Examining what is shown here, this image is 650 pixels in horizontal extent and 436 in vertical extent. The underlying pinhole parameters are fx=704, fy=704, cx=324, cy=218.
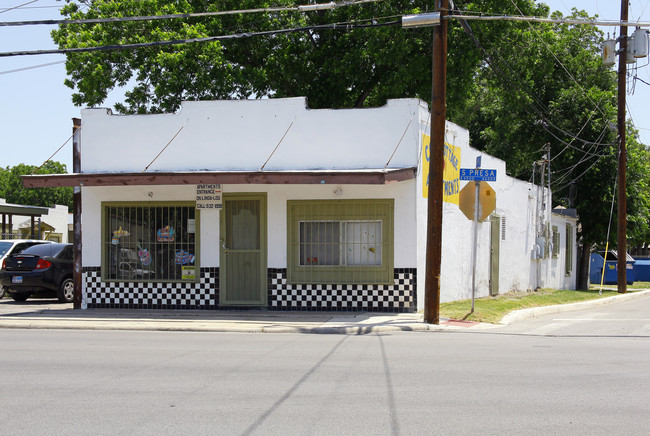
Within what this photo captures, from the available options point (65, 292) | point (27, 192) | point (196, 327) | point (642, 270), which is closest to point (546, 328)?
point (196, 327)

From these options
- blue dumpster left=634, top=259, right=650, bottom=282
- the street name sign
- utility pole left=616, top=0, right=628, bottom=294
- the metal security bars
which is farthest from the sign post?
blue dumpster left=634, top=259, right=650, bottom=282

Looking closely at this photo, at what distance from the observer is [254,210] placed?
51.4 ft

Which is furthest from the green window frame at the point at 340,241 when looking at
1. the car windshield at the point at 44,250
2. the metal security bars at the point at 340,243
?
the car windshield at the point at 44,250

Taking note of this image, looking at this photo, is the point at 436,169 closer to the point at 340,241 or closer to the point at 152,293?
the point at 340,241

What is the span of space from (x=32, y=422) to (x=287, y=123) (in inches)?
412

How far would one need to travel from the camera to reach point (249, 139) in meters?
15.8

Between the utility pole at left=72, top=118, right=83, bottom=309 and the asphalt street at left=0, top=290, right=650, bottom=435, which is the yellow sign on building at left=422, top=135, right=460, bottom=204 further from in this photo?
the utility pole at left=72, top=118, right=83, bottom=309

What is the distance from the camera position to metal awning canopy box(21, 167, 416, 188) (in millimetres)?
13680

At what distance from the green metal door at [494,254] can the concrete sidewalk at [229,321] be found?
3.91 meters

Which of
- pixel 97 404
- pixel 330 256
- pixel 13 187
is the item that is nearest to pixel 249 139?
pixel 330 256

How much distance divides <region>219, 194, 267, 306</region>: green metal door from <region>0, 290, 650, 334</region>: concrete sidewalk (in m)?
0.52

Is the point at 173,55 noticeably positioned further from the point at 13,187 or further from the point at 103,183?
the point at 13,187

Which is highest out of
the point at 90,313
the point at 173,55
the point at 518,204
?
the point at 173,55

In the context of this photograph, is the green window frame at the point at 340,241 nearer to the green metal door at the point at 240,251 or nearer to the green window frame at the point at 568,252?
the green metal door at the point at 240,251
